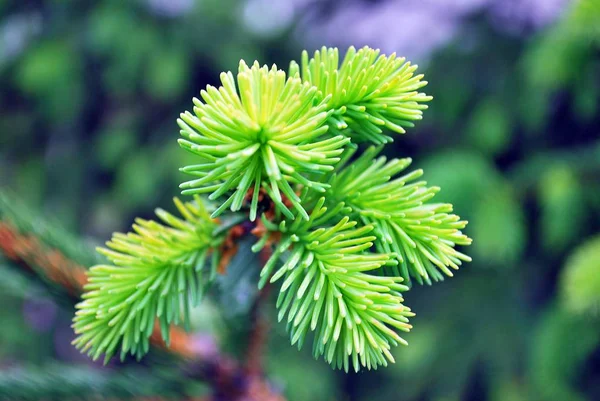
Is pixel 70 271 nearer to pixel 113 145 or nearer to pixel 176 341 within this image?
pixel 176 341

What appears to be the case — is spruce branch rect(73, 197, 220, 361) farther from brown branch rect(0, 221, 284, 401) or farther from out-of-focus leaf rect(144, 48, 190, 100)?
out-of-focus leaf rect(144, 48, 190, 100)

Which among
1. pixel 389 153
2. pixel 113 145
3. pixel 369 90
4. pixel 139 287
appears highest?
pixel 389 153

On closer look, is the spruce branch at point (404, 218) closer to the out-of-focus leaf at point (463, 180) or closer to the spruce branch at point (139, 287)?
the spruce branch at point (139, 287)

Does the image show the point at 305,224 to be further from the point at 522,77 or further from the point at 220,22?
the point at 220,22

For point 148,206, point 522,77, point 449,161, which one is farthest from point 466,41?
point 148,206

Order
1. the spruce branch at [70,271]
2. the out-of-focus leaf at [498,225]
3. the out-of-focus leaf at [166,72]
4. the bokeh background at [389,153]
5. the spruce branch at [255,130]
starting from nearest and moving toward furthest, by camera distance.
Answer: the spruce branch at [255,130] < the spruce branch at [70,271] < the bokeh background at [389,153] < the out-of-focus leaf at [498,225] < the out-of-focus leaf at [166,72]

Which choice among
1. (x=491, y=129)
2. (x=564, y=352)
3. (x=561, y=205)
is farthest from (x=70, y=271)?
(x=491, y=129)

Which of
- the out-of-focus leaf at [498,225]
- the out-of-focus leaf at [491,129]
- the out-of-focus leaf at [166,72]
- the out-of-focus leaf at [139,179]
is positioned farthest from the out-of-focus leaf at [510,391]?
the out-of-focus leaf at [166,72]
